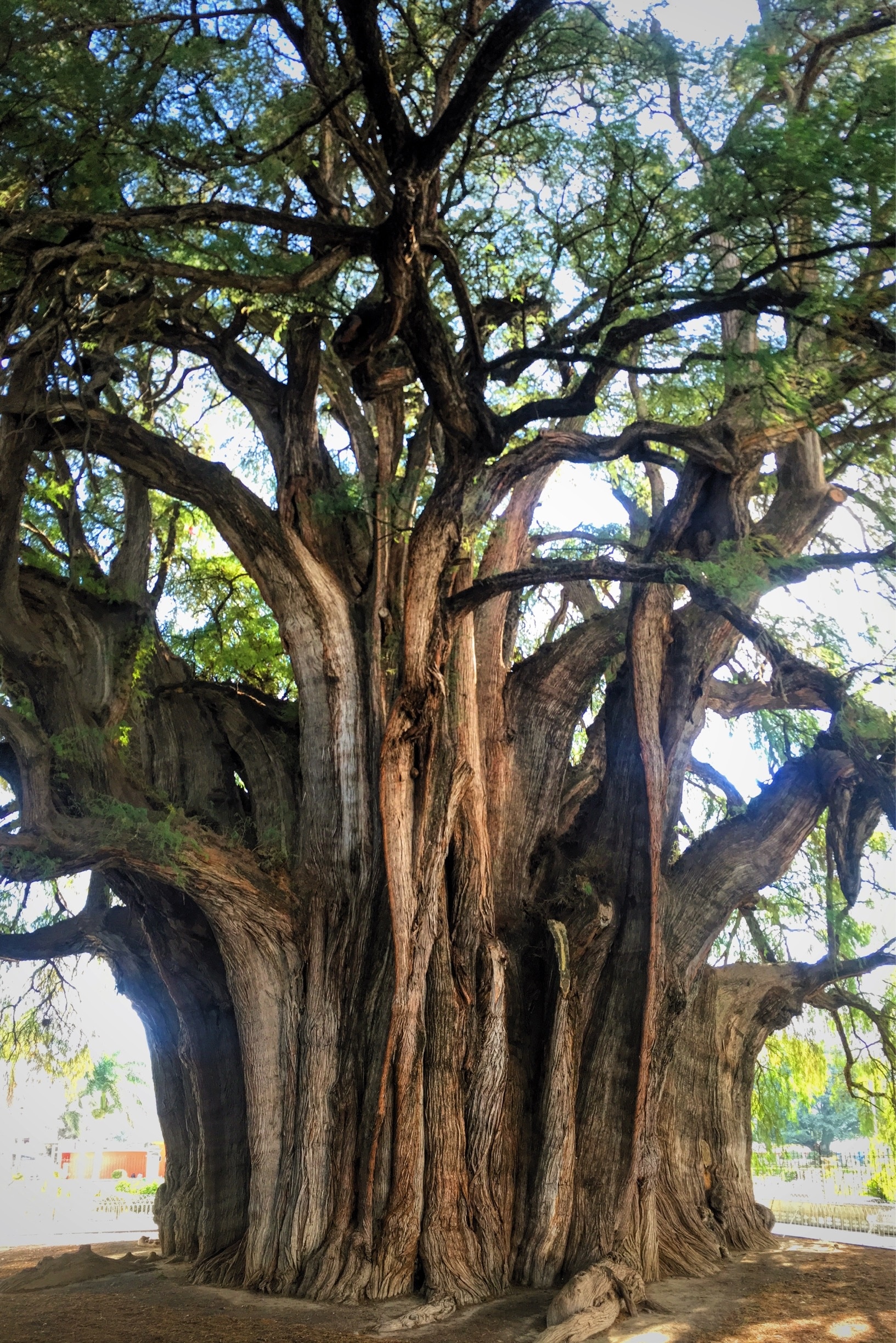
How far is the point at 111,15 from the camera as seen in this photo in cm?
552

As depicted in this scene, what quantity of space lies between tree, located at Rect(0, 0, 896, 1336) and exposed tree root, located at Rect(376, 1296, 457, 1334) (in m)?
0.07

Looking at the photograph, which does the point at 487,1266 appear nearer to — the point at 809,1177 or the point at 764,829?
the point at 764,829

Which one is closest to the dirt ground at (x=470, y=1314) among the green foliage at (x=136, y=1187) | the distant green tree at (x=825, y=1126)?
the green foliage at (x=136, y=1187)

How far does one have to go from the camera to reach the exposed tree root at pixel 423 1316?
487 centimetres

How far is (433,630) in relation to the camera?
632cm

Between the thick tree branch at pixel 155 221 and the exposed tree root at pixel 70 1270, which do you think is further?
the exposed tree root at pixel 70 1270

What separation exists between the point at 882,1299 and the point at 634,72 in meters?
6.90

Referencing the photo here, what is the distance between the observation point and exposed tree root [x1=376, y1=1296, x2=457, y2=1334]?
4867 millimetres

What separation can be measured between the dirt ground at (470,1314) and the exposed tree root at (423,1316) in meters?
0.05

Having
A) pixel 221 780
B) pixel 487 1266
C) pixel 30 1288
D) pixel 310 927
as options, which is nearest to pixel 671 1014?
pixel 487 1266

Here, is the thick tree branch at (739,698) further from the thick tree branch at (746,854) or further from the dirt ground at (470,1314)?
the dirt ground at (470,1314)

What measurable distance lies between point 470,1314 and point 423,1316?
26 centimetres

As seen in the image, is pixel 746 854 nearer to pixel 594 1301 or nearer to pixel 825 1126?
pixel 594 1301

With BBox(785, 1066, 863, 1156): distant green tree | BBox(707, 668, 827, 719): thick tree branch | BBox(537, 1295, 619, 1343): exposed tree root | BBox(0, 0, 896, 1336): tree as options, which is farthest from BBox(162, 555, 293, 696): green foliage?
BBox(785, 1066, 863, 1156): distant green tree
